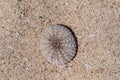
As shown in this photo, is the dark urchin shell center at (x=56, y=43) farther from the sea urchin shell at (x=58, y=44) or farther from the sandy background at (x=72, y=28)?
the sandy background at (x=72, y=28)

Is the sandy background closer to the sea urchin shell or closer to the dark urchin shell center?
the sea urchin shell

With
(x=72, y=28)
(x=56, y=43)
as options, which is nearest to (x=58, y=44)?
(x=56, y=43)

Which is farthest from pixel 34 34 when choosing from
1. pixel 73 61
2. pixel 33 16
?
pixel 73 61

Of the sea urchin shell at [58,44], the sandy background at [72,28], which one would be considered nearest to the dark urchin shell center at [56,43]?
the sea urchin shell at [58,44]

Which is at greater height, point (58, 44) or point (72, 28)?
point (72, 28)

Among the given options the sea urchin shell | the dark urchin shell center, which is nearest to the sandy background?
the sea urchin shell

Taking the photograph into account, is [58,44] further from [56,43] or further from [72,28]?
[72,28]

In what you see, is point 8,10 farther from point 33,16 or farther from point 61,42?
point 61,42
